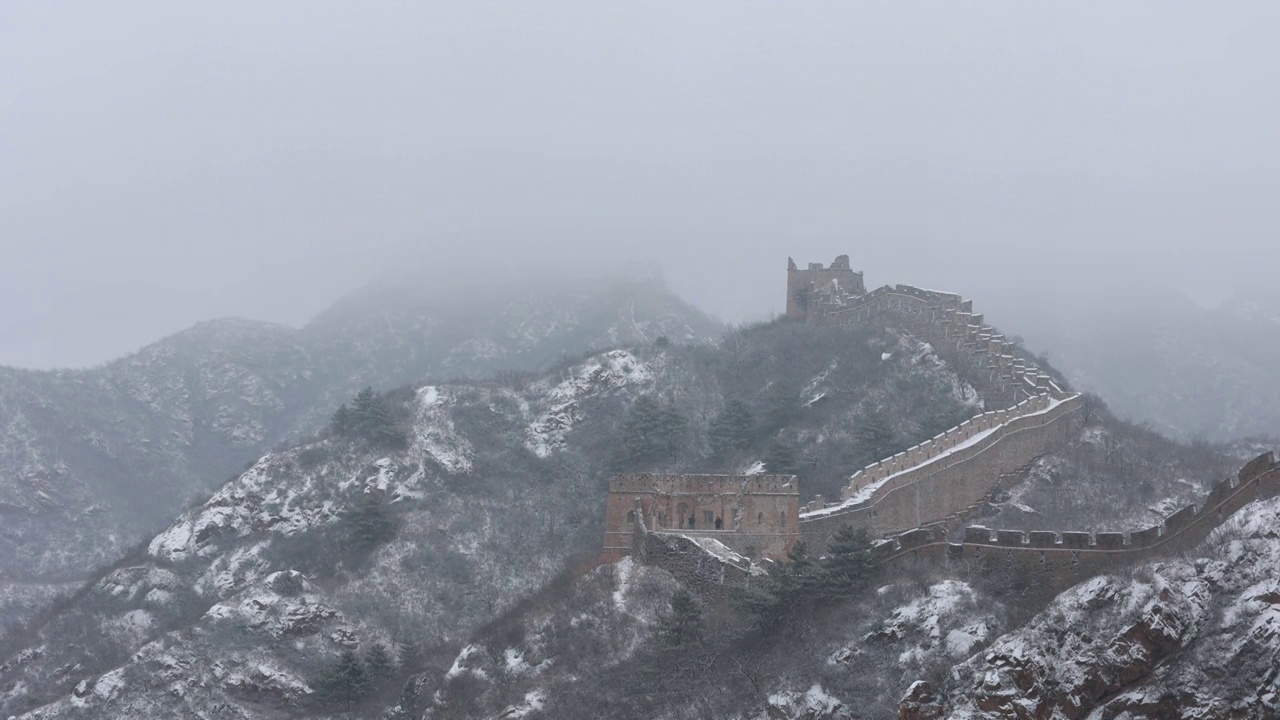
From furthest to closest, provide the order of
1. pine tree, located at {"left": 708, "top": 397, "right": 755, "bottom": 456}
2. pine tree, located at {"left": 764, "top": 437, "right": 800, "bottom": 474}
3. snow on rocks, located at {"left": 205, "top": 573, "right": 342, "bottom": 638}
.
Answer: pine tree, located at {"left": 708, "top": 397, "right": 755, "bottom": 456}
pine tree, located at {"left": 764, "top": 437, "right": 800, "bottom": 474}
snow on rocks, located at {"left": 205, "top": 573, "right": 342, "bottom": 638}

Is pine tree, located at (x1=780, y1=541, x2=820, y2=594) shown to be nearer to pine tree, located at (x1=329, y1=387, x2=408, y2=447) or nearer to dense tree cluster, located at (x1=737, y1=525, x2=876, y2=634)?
dense tree cluster, located at (x1=737, y1=525, x2=876, y2=634)

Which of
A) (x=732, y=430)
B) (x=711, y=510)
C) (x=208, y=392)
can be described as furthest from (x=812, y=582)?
(x=208, y=392)

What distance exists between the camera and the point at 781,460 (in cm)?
A: 6606

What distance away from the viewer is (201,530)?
7194 centimetres

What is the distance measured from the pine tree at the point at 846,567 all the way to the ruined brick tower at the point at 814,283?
5026 cm

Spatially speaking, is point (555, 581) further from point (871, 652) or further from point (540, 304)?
point (540, 304)

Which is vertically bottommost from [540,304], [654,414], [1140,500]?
[1140,500]

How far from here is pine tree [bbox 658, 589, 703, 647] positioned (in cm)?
4369

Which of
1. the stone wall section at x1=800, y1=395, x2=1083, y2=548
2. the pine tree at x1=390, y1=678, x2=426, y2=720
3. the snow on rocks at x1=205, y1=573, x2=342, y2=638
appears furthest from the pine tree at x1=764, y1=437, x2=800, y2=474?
the snow on rocks at x1=205, y1=573, x2=342, y2=638

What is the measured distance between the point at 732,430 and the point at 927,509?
18.6 m

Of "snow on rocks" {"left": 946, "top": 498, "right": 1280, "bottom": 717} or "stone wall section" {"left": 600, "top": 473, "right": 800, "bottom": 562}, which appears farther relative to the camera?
"stone wall section" {"left": 600, "top": 473, "right": 800, "bottom": 562}

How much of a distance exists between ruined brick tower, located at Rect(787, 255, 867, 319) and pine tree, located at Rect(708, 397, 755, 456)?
58.4ft

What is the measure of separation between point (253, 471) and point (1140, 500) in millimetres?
Answer: 49371

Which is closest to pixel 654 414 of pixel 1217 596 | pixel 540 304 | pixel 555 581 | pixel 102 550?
pixel 555 581
